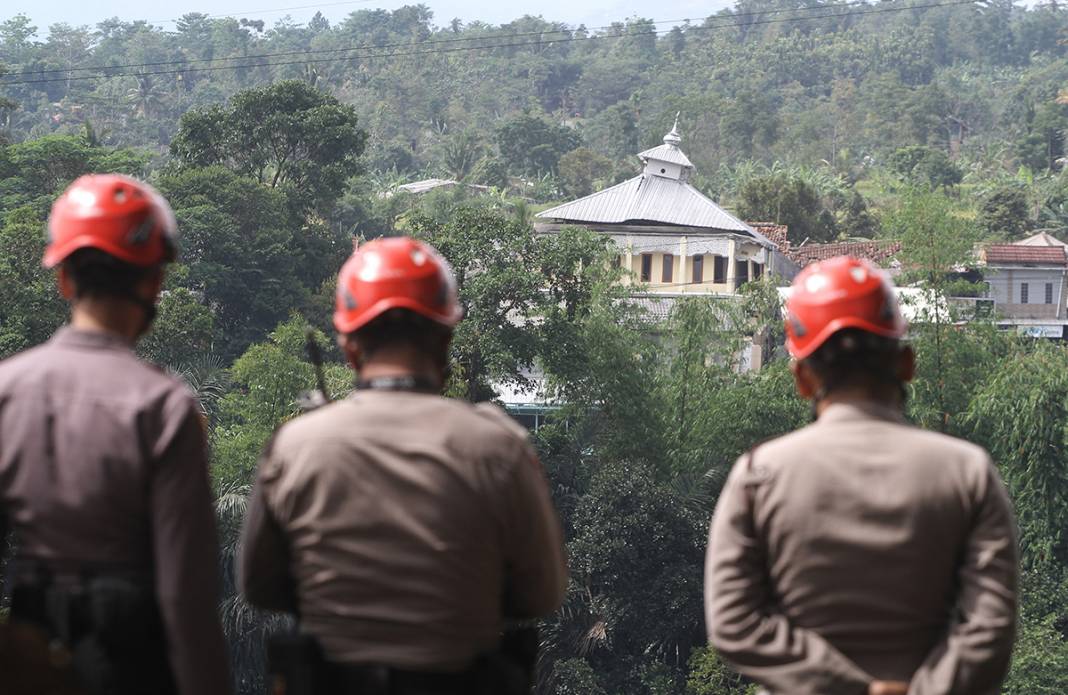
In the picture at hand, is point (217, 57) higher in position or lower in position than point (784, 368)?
higher

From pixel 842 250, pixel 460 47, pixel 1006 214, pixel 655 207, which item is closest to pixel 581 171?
pixel 1006 214

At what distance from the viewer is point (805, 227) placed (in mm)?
50375

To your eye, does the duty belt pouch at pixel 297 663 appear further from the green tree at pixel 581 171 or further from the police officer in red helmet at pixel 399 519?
the green tree at pixel 581 171

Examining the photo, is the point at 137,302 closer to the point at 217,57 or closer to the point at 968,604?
the point at 968,604

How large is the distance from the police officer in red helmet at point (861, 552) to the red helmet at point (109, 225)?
109 cm

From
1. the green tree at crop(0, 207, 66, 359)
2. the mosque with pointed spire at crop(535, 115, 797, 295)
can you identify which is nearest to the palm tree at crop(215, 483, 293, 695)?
the green tree at crop(0, 207, 66, 359)

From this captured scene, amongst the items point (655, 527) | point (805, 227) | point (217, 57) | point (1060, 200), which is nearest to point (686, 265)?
point (805, 227)

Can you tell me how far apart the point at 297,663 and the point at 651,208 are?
4165cm

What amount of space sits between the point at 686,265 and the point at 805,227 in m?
8.90

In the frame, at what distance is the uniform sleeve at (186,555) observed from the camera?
102 inches

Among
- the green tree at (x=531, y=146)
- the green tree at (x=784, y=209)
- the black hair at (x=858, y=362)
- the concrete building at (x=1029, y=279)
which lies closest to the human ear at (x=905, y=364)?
the black hair at (x=858, y=362)

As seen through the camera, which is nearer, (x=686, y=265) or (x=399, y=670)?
(x=399, y=670)

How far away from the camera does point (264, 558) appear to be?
9.33 ft

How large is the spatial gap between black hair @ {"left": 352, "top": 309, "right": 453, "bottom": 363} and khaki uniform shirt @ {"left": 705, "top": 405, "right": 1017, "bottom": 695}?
60cm
